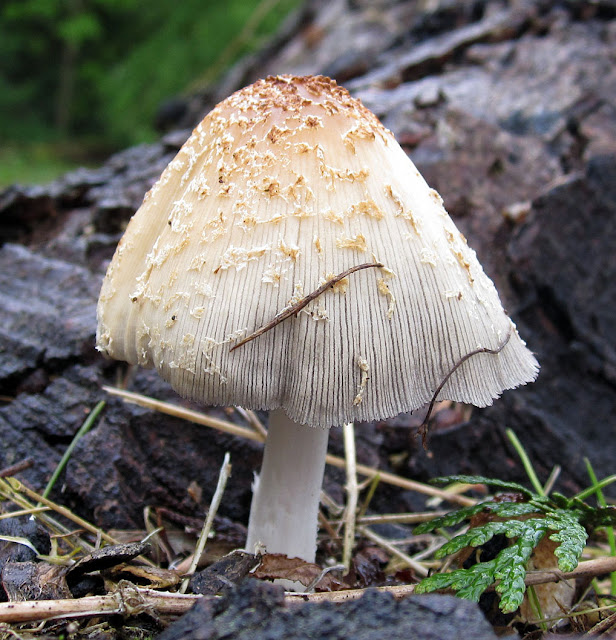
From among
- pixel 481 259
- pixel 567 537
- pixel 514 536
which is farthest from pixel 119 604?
pixel 481 259

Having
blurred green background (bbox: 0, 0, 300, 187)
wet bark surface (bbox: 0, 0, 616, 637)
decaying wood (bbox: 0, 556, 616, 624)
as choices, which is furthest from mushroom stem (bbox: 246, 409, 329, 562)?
blurred green background (bbox: 0, 0, 300, 187)

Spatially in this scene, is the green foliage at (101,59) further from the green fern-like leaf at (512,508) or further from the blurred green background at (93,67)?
the green fern-like leaf at (512,508)

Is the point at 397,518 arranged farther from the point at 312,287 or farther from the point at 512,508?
the point at 312,287

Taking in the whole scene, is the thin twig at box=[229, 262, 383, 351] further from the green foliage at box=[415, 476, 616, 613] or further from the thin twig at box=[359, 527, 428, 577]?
the thin twig at box=[359, 527, 428, 577]

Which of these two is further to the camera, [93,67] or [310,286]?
[93,67]

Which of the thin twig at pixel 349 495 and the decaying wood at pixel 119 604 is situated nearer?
the decaying wood at pixel 119 604

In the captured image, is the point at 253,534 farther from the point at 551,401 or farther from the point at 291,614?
the point at 551,401

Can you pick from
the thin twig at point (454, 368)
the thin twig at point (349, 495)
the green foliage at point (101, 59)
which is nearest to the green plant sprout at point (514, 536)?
the thin twig at point (454, 368)
